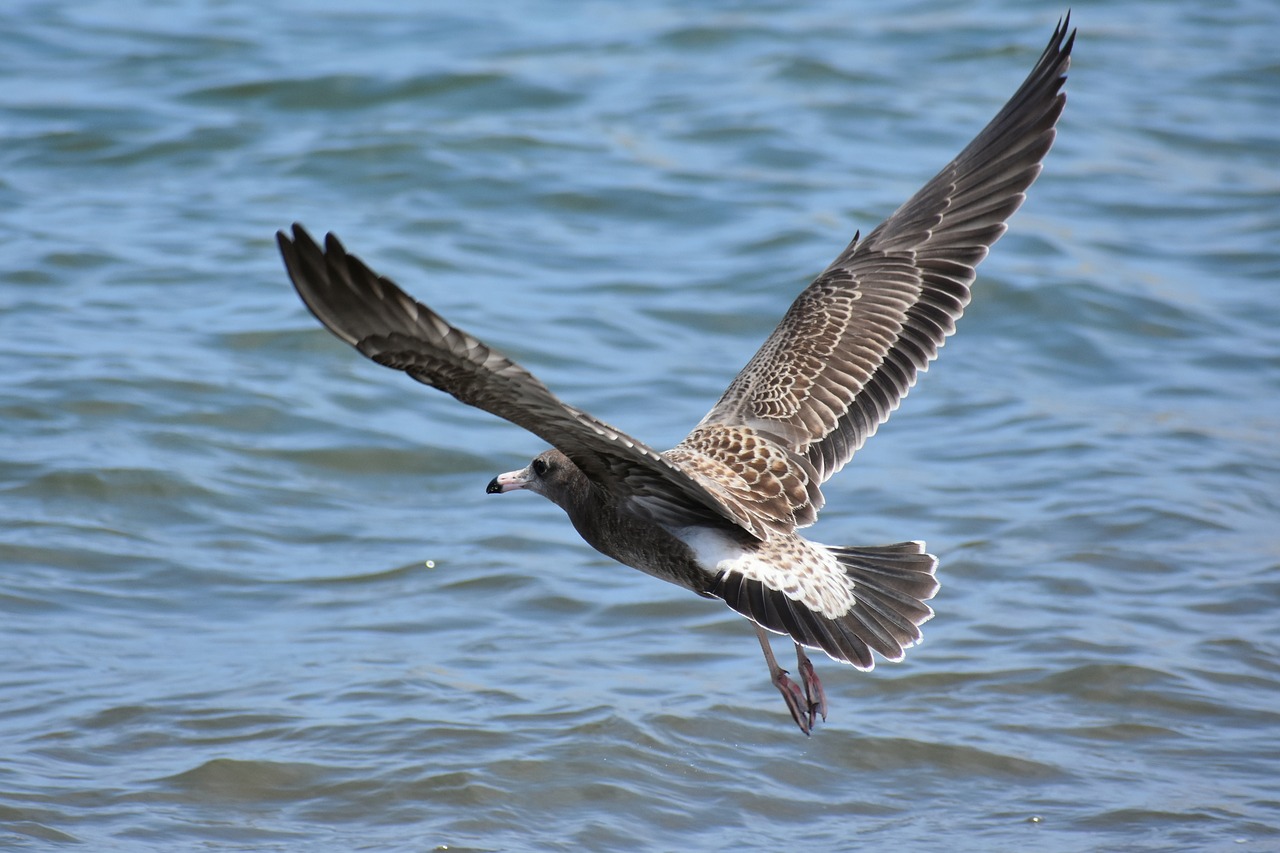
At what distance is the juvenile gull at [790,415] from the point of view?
144 inches

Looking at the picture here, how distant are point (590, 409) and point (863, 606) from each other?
3.48 metres

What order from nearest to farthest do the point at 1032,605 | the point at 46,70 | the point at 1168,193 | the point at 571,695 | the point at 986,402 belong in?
the point at 571,695
the point at 1032,605
the point at 986,402
the point at 1168,193
the point at 46,70

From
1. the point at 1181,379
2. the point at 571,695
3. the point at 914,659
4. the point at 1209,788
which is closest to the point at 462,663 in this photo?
the point at 571,695

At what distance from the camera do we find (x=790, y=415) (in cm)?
546

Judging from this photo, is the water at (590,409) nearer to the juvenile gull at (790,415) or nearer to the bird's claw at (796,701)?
the bird's claw at (796,701)

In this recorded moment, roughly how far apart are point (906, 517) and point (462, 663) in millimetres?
2166

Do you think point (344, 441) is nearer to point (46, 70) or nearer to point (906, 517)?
point (906, 517)

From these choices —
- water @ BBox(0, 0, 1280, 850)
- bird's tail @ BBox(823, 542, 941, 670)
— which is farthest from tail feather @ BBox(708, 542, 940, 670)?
water @ BBox(0, 0, 1280, 850)

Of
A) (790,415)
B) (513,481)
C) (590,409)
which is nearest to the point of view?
(513,481)

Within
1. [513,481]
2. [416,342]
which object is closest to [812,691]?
[513,481]

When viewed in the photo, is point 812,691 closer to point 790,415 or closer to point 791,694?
point 791,694

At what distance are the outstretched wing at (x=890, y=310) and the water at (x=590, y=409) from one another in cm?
104

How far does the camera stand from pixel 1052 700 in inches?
230

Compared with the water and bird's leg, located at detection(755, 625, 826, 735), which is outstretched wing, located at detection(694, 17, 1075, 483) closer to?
bird's leg, located at detection(755, 625, 826, 735)
